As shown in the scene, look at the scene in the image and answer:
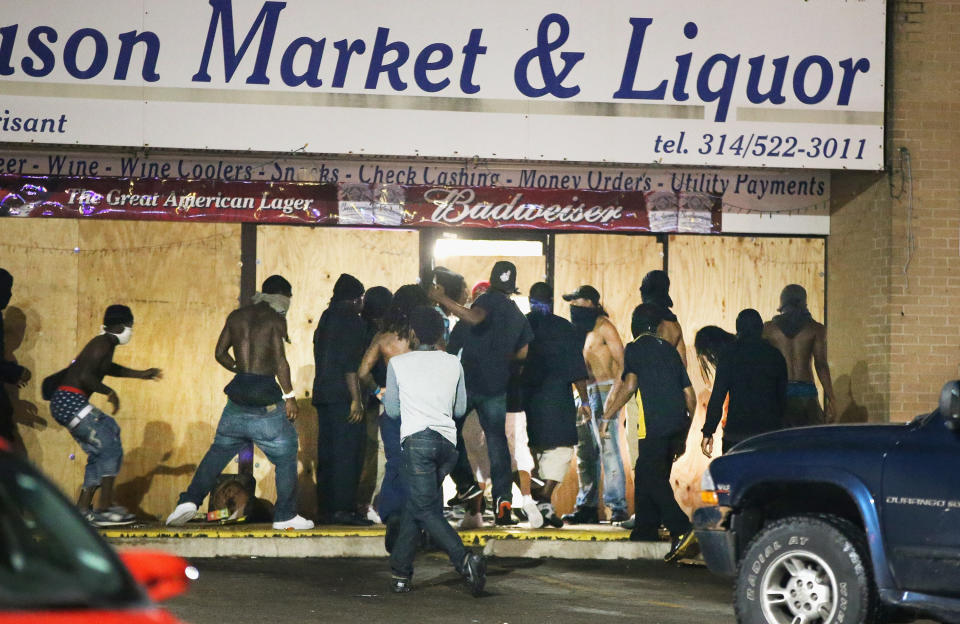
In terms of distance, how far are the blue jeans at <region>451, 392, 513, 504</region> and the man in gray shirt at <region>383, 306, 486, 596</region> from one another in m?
2.85

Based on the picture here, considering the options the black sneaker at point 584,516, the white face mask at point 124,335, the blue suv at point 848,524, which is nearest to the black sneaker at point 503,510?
the black sneaker at point 584,516

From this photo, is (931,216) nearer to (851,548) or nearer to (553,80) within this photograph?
(553,80)

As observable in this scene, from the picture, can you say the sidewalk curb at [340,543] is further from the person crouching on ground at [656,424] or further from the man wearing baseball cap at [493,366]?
the man wearing baseball cap at [493,366]

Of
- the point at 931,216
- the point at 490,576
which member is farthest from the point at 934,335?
the point at 490,576

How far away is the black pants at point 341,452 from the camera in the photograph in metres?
13.7

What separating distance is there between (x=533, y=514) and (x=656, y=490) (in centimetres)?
145

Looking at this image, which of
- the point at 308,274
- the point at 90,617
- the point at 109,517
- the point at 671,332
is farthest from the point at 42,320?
the point at 90,617

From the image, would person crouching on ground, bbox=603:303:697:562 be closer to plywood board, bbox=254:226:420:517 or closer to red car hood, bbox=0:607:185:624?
plywood board, bbox=254:226:420:517

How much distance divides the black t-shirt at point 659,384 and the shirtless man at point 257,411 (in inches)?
123

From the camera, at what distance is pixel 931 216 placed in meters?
13.8

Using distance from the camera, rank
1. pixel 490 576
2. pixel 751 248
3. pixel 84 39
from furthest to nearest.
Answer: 1. pixel 751 248
2. pixel 84 39
3. pixel 490 576

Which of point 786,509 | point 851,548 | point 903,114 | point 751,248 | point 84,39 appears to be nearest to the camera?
point 851,548

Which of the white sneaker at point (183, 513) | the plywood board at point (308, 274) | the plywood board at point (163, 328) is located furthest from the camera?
the plywood board at point (308, 274)

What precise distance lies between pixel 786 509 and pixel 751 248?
21.7 ft
